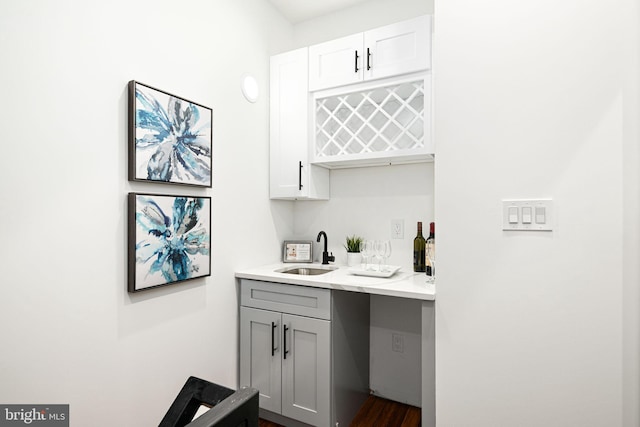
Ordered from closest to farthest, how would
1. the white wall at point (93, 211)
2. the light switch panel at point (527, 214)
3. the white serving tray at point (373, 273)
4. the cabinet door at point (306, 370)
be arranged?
→ the white wall at point (93, 211), the light switch panel at point (527, 214), the cabinet door at point (306, 370), the white serving tray at point (373, 273)

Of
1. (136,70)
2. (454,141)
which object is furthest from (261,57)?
(454,141)

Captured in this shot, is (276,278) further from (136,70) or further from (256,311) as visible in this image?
(136,70)

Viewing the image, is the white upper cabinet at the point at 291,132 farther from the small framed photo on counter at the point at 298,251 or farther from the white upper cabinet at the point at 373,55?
the small framed photo on counter at the point at 298,251

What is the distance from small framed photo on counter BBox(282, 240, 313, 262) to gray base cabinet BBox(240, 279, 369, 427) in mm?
503


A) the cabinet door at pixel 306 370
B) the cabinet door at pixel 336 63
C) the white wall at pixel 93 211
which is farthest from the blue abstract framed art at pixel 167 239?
the cabinet door at pixel 336 63

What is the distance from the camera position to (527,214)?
4.37 feet

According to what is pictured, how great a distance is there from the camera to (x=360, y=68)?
82.2 inches

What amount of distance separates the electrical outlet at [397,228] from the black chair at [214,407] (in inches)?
63.0

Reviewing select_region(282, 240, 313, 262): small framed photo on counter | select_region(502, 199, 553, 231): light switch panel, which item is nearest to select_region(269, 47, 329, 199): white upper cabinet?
select_region(282, 240, 313, 262): small framed photo on counter

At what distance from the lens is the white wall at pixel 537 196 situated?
1216mm

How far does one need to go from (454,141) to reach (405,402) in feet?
5.94

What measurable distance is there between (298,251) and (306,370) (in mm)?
892

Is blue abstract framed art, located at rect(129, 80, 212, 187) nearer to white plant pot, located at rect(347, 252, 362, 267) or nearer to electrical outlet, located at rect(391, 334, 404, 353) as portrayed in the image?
white plant pot, located at rect(347, 252, 362, 267)

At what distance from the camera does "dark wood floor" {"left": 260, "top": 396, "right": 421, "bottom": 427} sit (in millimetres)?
2045
